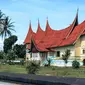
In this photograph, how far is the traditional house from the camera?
187 ft

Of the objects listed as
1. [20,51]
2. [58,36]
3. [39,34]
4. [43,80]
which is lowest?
[43,80]

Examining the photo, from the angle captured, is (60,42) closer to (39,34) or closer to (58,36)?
(58,36)

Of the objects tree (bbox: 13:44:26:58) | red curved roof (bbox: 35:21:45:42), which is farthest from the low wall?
tree (bbox: 13:44:26:58)

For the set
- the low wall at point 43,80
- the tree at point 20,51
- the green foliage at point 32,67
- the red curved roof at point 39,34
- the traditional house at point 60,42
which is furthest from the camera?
the tree at point 20,51

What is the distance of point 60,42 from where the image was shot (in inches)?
2467

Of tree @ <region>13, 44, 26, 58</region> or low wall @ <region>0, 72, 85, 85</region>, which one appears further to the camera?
tree @ <region>13, 44, 26, 58</region>

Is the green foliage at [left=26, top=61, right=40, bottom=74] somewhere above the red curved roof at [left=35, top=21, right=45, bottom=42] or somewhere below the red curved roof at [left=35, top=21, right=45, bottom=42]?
below

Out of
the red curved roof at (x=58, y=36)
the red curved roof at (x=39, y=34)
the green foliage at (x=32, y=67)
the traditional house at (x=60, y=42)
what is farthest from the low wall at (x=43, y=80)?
the red curved roof at (x=39, y=34)

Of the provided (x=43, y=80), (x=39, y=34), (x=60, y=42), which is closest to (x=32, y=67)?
(x=43, y=80)

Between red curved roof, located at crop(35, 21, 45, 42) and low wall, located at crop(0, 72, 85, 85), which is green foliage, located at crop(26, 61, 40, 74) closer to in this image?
low wall, located at crop(0, 72, 85, 85)

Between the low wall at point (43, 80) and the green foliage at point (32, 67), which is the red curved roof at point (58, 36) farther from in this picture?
the low wall at point (43, 80)

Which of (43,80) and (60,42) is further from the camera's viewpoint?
(60,42)

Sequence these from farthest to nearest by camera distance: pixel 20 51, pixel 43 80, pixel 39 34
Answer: pixel 20 51 → pixel 39 34 → pixel 43 80

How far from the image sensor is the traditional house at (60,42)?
56938 millimetres
